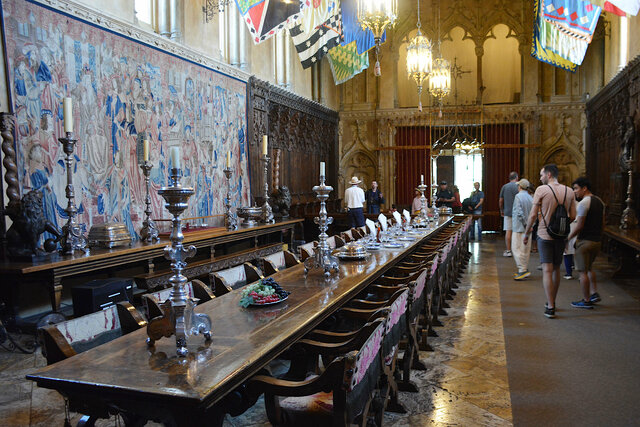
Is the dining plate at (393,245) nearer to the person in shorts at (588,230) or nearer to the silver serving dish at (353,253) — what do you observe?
the silver serving dish at (353,253)

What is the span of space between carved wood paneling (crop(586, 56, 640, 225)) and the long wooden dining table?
1042 cm

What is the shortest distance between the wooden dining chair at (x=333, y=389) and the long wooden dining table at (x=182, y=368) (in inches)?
7.0

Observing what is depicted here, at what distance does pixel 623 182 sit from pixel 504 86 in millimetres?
9175

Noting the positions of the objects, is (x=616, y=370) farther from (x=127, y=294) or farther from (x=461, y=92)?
(x=461, y=92)

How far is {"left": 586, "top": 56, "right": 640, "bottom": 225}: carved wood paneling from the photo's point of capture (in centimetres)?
1087

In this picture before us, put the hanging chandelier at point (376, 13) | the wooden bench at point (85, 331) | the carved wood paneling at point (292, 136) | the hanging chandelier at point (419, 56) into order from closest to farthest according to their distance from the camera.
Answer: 1. the wooden bench at point (85, 331)
2. the hanging chandelier at point (376, 13)
3. the hanging chandelier at point (419, 56)
4. the carved wood paneling at point (292, 136)

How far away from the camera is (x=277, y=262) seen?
17.5ft

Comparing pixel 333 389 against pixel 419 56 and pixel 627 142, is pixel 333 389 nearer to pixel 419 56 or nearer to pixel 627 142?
pixel 419 56

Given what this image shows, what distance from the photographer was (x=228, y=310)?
10.2 feet

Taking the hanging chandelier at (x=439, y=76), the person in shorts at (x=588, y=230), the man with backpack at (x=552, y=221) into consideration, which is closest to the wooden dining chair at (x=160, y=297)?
the man with backpack at (x=552, y=221)

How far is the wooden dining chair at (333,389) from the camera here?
2252 mm

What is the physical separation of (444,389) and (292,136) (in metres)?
11.2

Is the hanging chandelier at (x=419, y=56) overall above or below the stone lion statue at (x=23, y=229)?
above

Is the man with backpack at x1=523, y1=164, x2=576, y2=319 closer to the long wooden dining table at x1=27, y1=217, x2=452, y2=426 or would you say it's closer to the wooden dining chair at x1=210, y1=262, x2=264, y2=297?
the wooden dining chair at x1=210, y1=262, x2=264, y2=297
